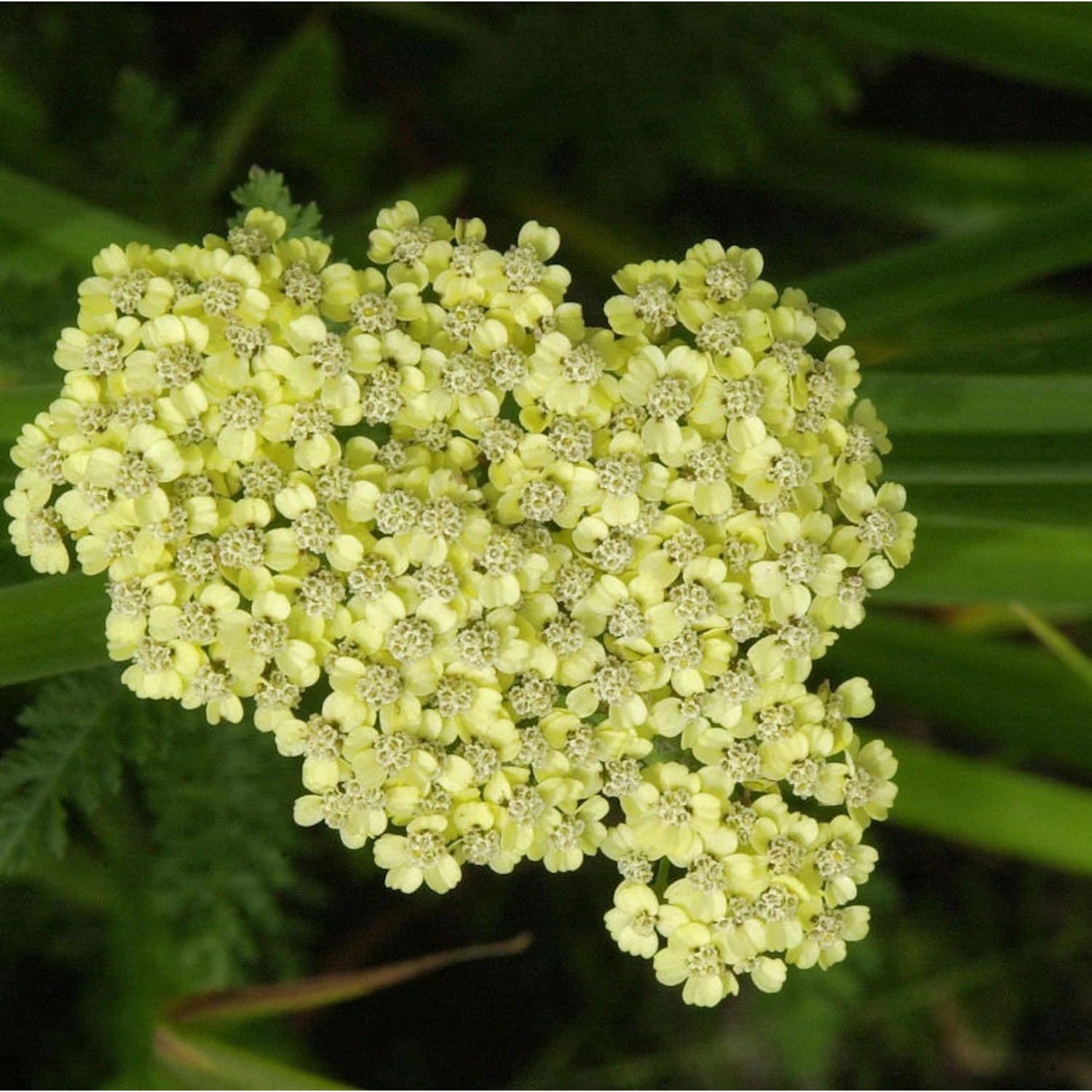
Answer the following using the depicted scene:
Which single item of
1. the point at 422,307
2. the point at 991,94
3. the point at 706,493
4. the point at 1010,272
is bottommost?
the point at 706,493

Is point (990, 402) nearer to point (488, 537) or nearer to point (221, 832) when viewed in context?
point (488, 537)

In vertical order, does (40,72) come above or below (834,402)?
above

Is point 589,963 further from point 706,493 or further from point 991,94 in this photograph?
point 991,94

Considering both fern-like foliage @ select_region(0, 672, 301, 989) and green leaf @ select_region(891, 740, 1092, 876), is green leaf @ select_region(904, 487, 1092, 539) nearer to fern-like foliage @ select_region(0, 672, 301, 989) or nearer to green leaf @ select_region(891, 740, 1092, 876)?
green leaf @ select_region(891, 740, 1092, 876)

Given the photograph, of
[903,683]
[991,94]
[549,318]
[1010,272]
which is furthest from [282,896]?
[991,94]

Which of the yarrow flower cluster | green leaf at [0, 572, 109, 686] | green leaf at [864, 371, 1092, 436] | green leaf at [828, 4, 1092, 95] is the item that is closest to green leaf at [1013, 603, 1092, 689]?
green leaf at [864, 371, 1092, 436]

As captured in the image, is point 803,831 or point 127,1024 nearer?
point 803,831
